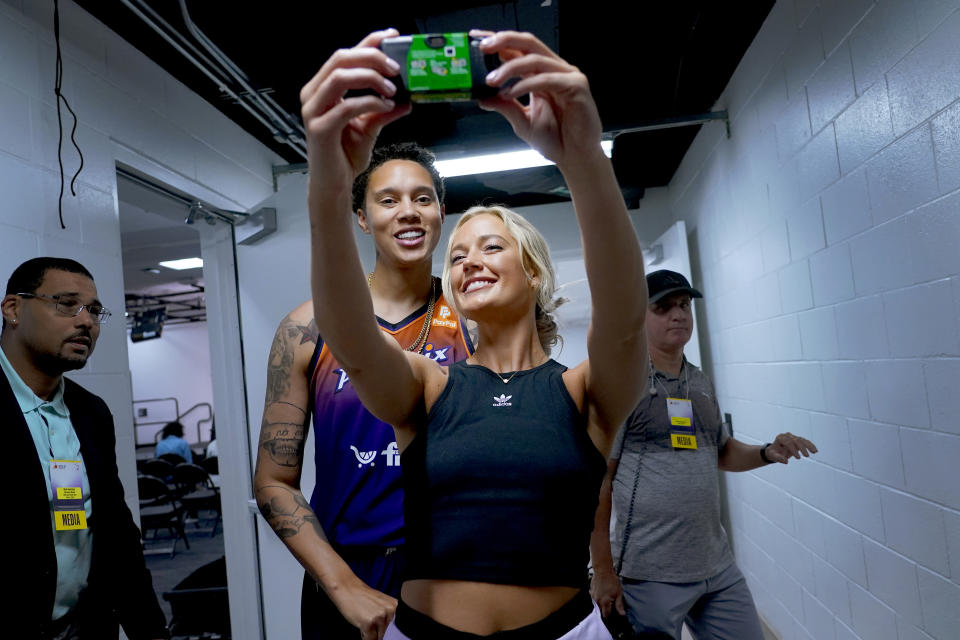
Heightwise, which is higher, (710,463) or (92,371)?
(92,371)

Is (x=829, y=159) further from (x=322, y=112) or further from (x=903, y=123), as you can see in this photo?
(x=322, y=112)

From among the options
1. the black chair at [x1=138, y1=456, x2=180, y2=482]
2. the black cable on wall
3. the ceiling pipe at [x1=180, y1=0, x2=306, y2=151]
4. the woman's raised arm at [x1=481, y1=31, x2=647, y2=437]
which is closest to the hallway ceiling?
the ceiling pipe at [x1=180, y1=0, x2=306, y2=151]

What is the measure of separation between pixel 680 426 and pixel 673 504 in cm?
28

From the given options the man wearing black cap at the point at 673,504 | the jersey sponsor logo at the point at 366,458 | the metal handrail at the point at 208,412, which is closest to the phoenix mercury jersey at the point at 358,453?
the jersey sponsor logo at the point at 366,458

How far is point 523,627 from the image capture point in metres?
0.92

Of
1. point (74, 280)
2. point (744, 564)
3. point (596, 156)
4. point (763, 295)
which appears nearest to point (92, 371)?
point (74, 280)

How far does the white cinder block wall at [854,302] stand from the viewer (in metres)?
Answer: 1.69

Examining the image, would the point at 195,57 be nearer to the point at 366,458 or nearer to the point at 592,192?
the point at 366,458

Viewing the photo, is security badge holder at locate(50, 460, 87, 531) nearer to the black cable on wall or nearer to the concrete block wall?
the concrete block wall

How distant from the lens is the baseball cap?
2.51 metres

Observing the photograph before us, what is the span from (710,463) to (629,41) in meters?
1.94

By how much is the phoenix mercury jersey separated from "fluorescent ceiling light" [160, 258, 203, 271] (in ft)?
21.4

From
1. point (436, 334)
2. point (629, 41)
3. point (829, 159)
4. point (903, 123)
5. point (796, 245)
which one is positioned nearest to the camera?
point (436, 334)

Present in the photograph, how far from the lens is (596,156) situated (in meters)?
0.81
